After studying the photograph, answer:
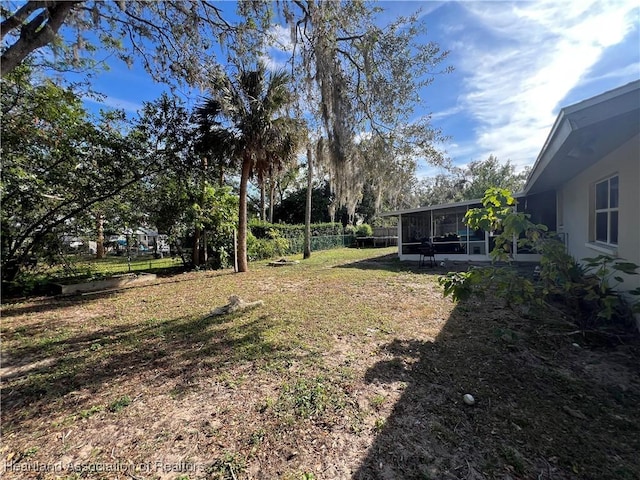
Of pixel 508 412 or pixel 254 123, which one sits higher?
pixel 254 123

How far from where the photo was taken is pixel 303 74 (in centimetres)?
490

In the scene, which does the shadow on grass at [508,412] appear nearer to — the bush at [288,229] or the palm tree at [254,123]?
the palm tree at [254,123]

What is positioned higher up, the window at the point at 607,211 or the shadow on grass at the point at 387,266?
the window at the point at 607,211

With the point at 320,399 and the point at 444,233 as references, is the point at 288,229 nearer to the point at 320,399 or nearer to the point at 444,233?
the point at 444,233

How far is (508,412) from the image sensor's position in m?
2.30

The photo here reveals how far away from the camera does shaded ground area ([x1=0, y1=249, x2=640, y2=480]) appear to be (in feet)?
6.07

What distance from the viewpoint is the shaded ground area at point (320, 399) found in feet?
6.07

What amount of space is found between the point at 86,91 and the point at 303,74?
17.2 feet

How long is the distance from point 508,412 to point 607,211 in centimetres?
444

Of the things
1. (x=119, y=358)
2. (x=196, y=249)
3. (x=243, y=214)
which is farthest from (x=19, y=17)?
(x=196, y=249)

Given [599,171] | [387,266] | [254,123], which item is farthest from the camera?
[387,266]

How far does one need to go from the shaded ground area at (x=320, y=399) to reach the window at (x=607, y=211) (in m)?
1.82

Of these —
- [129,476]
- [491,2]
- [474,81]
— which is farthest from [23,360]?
[474,81]

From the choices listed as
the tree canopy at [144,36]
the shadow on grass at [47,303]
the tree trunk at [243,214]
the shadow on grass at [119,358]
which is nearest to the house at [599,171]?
the shadow on grass at [119,358]
